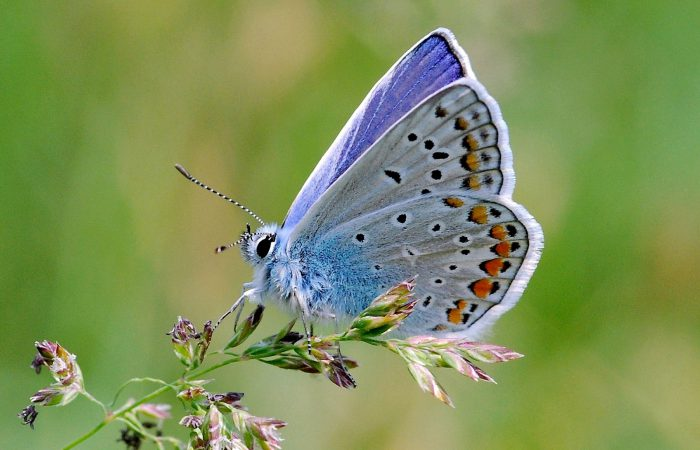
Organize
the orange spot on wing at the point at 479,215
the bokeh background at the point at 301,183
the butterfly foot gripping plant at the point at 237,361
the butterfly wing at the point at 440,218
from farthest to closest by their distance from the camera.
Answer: the bokeh background at the point at 301,183
the orange spot on wing at the point at 479,215
the butterfly wing at the point at 440,218
the butterfly foot gripping plant at the point at 237,361

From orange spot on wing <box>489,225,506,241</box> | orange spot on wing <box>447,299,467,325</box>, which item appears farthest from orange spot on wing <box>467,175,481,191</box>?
orange spot on wing <box>447,299,467,325</box>

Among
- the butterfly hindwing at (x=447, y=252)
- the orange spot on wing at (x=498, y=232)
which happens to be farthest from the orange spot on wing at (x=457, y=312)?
the orange spot on wing at (x=498, y=232)

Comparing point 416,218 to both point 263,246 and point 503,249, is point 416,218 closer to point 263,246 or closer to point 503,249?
point 503,249

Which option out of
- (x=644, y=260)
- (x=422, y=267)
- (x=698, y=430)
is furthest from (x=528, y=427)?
(x=422, y=267)

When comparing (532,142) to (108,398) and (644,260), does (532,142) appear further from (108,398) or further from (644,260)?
(108,398)

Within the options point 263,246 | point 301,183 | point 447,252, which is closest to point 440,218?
point 447,252

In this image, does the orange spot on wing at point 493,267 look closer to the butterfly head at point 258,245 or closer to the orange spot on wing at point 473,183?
the orange spot on wing at point 473,183
